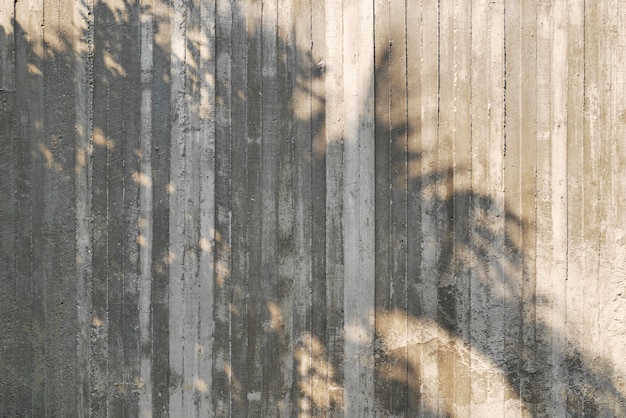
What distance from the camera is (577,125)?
3.29m

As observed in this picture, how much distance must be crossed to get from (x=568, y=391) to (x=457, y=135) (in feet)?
6.70

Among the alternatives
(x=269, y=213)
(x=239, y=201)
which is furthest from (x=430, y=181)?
(x=239, y=201)

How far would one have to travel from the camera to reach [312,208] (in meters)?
3.37

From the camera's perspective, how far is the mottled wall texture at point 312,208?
130 inches

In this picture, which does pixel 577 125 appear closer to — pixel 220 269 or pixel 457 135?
pixel 457 135

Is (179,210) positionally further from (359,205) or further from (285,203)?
(359,205)

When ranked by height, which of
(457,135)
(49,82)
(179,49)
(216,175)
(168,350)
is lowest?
(168,350)

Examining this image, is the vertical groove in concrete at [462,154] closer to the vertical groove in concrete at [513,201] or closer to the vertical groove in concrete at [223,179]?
the vertical groove in concrete at [513,201]

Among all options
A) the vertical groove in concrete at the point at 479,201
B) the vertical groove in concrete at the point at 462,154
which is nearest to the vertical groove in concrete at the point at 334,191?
the vertical groove in concrete at the point at 462,154

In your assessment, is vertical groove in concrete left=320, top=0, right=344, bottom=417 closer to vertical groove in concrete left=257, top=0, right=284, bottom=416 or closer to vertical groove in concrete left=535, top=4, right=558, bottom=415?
vertical groove in concrete left=257, top=0, right=284, bottom=416

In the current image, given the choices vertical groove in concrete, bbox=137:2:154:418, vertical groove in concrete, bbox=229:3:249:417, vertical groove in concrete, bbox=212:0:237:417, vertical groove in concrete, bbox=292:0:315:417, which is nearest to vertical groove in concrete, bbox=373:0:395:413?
vertical groove in concrete, bbox=292:0:315:417

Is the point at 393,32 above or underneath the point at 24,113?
above

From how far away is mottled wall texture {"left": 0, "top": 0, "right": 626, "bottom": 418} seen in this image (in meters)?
3.30

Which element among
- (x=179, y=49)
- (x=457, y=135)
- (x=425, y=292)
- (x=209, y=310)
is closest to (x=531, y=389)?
(x=425, y=292)
